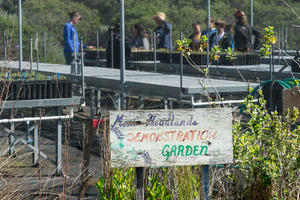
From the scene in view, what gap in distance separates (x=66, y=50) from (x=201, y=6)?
2105 cm

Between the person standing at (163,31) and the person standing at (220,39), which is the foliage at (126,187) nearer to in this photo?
the person standing at (220,39)

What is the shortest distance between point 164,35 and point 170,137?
37.9 feet

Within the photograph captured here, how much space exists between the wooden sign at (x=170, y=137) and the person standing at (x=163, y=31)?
35.2 feet

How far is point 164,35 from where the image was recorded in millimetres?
15266

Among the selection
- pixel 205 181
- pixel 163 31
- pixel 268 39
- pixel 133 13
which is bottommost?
pixel 205 181

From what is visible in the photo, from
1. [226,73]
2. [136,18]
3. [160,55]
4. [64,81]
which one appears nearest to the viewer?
[64,81]

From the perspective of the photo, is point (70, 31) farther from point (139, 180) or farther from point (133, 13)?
point (133, 13)

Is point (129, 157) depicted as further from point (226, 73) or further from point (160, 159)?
point (226, 73)

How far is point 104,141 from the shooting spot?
476 centimetres

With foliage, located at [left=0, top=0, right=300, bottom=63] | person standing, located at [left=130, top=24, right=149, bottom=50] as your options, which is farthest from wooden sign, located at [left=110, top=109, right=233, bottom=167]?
foliage, located at [left=0, top=0, right=300, bottom=63]

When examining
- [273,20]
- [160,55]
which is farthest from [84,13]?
[160,55]

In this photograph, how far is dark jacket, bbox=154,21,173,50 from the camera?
48.5ft

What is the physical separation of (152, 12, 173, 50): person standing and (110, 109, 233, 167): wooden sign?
10.7m

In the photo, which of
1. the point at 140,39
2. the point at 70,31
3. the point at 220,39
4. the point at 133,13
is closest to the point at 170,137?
the point at 70,31
